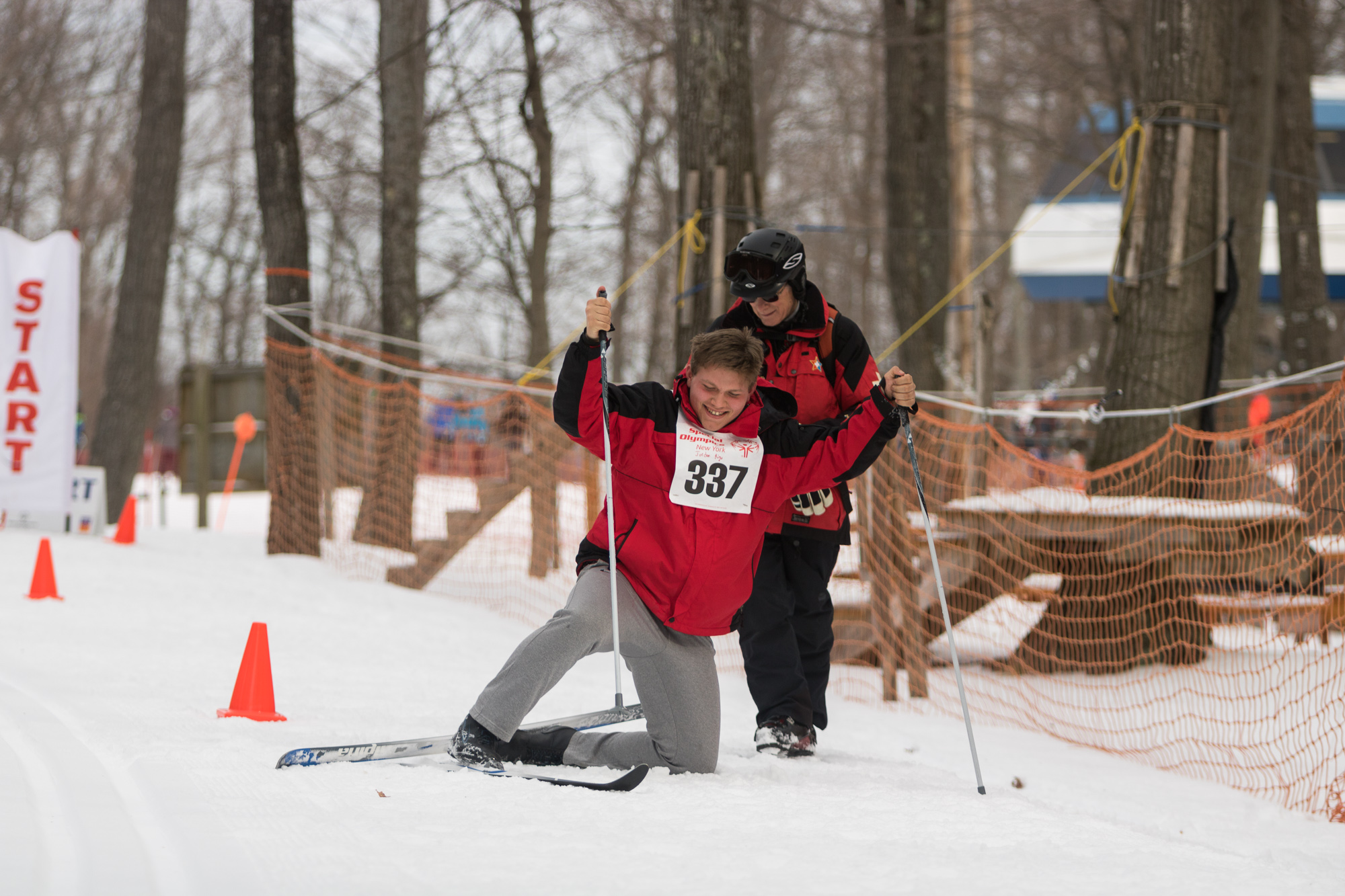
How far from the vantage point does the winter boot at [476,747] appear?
3.30 metres

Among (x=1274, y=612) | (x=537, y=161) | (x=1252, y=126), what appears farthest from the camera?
(x=537, y=161)

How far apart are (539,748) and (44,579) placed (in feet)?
14.6

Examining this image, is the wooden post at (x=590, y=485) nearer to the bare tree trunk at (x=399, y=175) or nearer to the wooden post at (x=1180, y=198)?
the bare tree trunk at (x=399, y=175)

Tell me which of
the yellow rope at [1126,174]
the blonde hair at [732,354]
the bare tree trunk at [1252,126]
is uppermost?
the bare tree trunk at [1252,126]

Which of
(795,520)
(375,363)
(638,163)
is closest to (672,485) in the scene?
(795,520)

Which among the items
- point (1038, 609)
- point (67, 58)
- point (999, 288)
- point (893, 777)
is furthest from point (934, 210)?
point (999, 288)

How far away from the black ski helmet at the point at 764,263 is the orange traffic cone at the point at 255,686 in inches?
81.8

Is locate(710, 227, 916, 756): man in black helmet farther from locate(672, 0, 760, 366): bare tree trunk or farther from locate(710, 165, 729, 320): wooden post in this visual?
locate(672, 0, 760, 366): bare tree trunk

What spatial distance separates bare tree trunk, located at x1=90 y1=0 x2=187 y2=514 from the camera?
12.5 m

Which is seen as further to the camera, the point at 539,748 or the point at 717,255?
the point at 717,255

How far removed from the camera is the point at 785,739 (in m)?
4.03

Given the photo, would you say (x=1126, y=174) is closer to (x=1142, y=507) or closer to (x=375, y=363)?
(x=1142, y=507)

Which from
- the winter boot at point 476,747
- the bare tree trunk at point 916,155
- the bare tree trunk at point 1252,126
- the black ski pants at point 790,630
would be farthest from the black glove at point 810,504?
the bare tree trunk at point 916,155

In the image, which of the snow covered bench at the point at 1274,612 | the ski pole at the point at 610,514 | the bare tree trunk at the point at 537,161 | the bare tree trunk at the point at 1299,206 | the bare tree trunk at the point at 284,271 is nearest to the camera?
the ski pole at the point at 610,514
